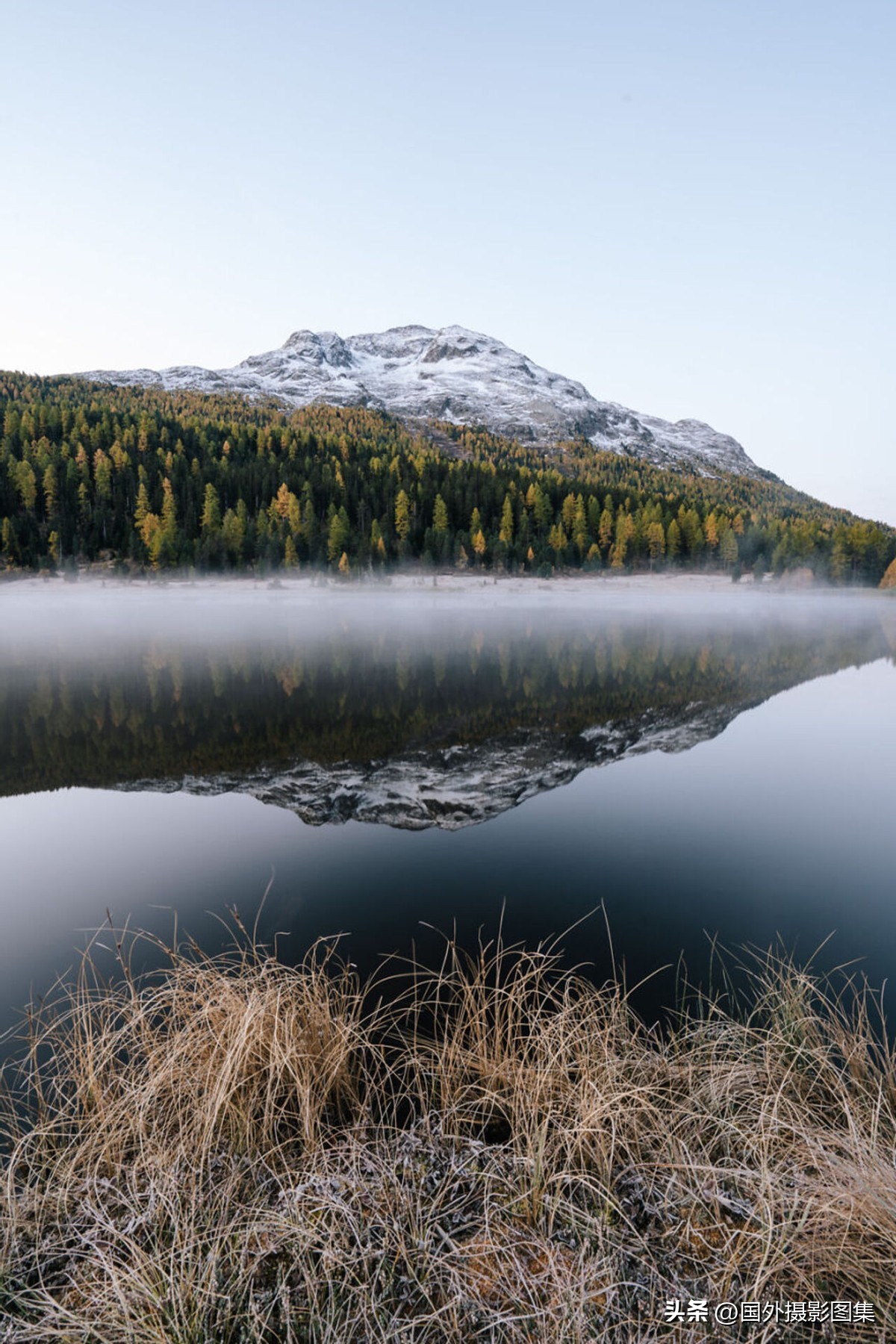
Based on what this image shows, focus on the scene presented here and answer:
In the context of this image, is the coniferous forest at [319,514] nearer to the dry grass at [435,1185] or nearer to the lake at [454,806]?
the lake at [454,806]

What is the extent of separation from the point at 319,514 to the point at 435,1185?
104m

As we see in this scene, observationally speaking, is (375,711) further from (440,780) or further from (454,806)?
(454,806)

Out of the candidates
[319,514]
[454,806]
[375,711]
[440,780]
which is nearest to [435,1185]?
[454,806]

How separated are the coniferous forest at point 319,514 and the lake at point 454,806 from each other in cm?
5947

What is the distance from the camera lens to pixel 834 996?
6.95 metres

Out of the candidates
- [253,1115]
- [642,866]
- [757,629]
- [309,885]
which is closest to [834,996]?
[642,866]

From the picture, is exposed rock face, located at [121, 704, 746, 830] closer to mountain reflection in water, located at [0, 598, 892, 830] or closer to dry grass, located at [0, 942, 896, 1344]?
mountain reflection in water, located at [0, 598, 892, 830]

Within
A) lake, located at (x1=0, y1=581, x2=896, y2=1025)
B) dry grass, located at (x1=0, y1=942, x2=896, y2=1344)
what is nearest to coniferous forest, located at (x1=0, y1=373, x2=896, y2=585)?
lake, located at (x1=0, y1=581, x2=896, y2=1025)

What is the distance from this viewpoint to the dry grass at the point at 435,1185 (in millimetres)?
3090

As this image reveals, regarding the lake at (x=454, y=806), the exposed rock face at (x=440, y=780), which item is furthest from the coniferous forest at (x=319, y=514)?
the exposed rock face at (x=440, y=780)

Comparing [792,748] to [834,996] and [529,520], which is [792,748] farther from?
[529,520]

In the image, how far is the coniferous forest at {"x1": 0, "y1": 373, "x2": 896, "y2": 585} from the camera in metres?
88.0

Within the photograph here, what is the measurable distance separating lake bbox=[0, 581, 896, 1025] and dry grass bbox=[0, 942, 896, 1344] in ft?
6.22

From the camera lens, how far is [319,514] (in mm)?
101625
